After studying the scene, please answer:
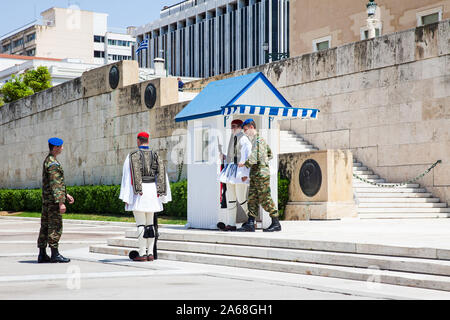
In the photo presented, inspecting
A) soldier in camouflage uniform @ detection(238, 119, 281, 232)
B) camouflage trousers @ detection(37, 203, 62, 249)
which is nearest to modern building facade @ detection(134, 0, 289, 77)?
soldier in camouflage uniform @ detection(238, 119, 281, 232)

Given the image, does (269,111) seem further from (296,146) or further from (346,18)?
(346,18)

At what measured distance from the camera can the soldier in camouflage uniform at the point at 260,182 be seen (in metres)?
11.8

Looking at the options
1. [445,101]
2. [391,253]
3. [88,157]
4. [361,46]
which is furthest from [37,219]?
[391,253]

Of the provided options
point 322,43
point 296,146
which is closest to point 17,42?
point 322,43

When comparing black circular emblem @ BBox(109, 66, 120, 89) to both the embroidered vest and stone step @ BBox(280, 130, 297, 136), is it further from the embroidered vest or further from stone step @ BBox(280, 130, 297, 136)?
the embroidered vest

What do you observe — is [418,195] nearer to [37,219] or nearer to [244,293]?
[244,293]

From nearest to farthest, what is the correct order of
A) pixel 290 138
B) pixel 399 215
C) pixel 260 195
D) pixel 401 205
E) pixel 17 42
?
pixel 260 195 < pixel 399 215 < pixel 401 205 < pixel 290 138 < pixel 17 42

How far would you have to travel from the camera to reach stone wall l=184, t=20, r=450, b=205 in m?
18.4

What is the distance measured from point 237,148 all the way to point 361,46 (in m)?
9.64

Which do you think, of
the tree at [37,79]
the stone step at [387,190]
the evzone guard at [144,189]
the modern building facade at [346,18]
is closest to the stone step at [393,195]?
the stone step at [387,190]

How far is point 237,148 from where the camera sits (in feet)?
39.9

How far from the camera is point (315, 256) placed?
9453 millimetres

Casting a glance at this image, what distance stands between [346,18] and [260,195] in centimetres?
2189

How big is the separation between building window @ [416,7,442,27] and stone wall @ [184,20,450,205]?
27.0 feet
